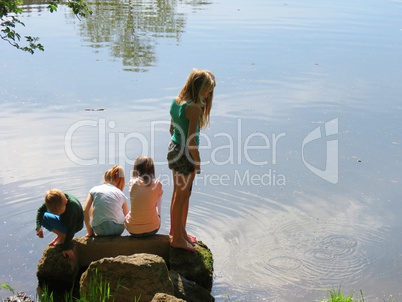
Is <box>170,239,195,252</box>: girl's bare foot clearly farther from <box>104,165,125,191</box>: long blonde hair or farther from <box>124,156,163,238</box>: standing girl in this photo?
<box>104,165,125,191</box>: long blonde hair

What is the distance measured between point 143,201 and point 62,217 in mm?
593

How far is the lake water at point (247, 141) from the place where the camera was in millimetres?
5383

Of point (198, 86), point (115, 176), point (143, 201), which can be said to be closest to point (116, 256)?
point (143, 201)

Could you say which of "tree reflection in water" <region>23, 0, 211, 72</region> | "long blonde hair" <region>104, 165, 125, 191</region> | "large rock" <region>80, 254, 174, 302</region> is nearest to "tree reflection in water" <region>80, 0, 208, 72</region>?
"tree reflection in water" <region>23, 0, 211, 72</region>

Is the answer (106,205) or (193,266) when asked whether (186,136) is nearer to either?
(106,205)

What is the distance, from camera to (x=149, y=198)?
503 centimetres

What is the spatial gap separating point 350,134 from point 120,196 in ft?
12.2

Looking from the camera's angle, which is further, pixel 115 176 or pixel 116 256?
pixel 115 176

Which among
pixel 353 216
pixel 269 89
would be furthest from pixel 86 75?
pixel 353 216

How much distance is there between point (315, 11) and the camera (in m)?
17.1

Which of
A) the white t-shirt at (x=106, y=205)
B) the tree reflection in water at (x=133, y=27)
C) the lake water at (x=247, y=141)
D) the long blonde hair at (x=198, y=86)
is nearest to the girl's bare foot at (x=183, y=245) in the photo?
the lake water at (x=247, y=141)

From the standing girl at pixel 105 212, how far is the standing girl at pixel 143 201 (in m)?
0.09

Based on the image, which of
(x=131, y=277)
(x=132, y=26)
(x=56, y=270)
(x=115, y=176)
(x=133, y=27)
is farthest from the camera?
(x=132, y=26)

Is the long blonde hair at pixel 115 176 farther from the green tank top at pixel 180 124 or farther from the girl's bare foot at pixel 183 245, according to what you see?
the girl's bare foot at pixel 183 245
